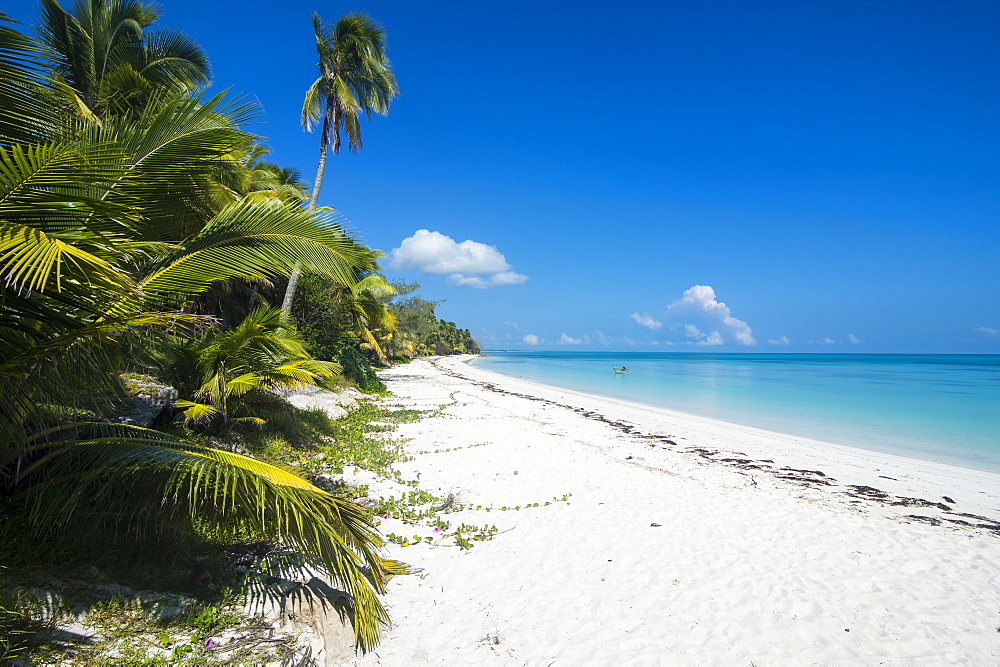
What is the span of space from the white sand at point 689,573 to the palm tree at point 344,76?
11517 mm

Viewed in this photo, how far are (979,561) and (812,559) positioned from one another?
2.03 m

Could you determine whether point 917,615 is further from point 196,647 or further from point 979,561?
point 196,647

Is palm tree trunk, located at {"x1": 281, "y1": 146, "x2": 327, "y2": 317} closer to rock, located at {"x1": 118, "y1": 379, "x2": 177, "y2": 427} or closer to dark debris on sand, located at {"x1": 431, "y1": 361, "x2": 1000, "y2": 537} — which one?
rock, located at {"x1": 118, "y1": 379, "x2": 177, "y2": 427}

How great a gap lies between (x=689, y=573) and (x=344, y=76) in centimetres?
1635

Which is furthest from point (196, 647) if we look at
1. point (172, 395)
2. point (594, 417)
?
point (594, 417)

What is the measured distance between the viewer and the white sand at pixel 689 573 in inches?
144

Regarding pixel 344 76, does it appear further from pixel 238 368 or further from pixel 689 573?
pixel 689 573

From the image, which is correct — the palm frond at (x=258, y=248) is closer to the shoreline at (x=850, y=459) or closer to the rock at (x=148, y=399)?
the rock at (x=148, y=399)

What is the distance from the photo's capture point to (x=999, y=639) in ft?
12.7

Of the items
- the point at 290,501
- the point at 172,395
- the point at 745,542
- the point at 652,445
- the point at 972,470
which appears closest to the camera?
the point at 290,501

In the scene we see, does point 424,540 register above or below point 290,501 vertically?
below

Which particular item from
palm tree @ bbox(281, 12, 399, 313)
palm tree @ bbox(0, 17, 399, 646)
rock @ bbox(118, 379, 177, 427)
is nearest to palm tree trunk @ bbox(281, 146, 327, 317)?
palm tree @ bbox(281, 12, 399, 313)

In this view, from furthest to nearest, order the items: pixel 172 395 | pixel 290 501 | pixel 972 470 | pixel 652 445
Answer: pixel 652 445 → pixel 972 470 → pixel 172 395 → pixel 290 501

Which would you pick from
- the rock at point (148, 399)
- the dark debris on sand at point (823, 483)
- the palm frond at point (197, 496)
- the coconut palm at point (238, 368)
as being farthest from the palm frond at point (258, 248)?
the dark debris on sand at point (823, 483)
